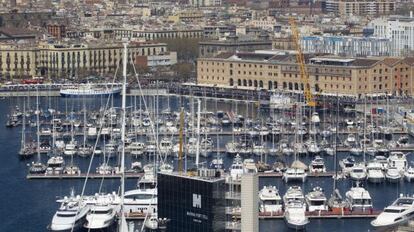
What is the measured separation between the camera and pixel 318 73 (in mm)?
33969

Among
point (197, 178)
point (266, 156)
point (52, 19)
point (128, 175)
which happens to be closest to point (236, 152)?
point (266, 156)

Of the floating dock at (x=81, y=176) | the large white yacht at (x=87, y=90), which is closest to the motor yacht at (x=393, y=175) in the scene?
the floating dock at (x=81, y=176)

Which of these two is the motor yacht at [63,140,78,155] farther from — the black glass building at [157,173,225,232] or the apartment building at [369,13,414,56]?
the apartment building at [369,13,414,56]

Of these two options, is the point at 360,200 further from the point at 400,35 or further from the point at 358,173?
the point at 400,35

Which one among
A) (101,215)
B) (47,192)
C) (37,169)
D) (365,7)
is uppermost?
(365,7)

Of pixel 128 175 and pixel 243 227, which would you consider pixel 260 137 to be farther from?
pixel 243 227

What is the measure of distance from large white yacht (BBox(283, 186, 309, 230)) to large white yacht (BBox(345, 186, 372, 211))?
65cm

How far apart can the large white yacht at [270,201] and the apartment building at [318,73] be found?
573 inches

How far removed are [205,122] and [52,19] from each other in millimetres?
27790

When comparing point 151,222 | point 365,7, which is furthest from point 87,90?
point 365,7

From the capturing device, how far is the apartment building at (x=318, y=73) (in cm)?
3322

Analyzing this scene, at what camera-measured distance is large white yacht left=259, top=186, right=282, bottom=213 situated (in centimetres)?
1836

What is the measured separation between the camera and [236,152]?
23922mm

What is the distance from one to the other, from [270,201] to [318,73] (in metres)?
15.7
